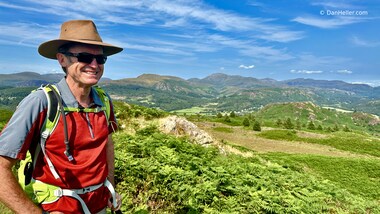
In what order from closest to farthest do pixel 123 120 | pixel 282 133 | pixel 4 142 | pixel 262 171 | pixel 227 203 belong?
pixel 4 142 → pixel 227 203 → pixel 262 171 → pixel 123 120 → pixel 282 133

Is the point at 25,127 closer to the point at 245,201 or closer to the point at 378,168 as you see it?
the point at 245,201

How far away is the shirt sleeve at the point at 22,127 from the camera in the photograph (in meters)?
2.96

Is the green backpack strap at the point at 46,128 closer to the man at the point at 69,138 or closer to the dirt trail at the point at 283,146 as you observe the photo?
the man at the point at 69,138

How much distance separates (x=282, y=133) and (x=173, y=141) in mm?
37992

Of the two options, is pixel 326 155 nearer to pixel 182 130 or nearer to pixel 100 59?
pixel 182 130

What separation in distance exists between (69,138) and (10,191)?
79 cm

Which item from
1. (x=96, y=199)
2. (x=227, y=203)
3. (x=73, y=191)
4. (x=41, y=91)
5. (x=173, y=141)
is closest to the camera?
(x=41, y=91)

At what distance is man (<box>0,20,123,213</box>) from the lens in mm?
3014

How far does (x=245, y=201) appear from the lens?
813 cm

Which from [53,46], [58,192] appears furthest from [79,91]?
[58,192]

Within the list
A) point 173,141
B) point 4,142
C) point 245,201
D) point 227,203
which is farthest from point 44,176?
point 173,141

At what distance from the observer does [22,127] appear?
3004mm

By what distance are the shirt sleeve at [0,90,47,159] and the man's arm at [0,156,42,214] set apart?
4.9 inches

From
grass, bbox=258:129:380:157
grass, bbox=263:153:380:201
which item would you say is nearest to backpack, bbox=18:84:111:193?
grass, bbox=263:153:380:201
